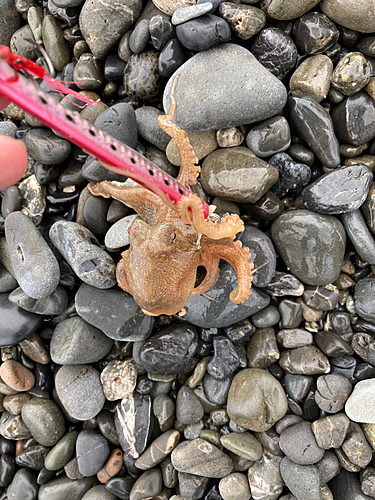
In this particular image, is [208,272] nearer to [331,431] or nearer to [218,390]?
[218,390]

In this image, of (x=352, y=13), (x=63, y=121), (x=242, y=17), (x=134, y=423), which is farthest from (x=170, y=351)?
(x=352, y=13)

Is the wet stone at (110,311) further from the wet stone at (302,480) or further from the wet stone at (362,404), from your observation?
the wet stone at (362,404)

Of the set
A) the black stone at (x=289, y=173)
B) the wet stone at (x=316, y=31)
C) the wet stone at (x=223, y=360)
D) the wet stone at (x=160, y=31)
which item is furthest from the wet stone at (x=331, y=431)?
the wet stone at (x=160, y=31)

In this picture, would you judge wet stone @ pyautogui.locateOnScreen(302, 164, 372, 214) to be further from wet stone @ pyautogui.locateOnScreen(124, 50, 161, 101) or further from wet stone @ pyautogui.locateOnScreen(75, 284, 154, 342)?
wet stone @ pyautogui.locateOnScreen(75, 284, 154, 342)

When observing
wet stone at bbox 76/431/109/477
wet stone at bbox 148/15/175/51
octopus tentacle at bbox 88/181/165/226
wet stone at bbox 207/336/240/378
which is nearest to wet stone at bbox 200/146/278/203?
octopus tentacle at bbox 88/181/165/226

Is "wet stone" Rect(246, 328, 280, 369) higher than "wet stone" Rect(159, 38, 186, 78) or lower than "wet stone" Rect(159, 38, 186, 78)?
lower

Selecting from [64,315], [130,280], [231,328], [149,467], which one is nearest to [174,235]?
[130,280]
